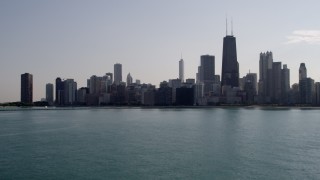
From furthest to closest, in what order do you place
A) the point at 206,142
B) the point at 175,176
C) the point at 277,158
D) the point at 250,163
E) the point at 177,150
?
the point at 206,142, the point at 177,150, the point at 277,158, the point at 250,163, the point at 175,176

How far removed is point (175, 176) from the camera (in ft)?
149

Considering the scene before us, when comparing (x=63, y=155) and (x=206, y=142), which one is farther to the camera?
(x=206, y=142)

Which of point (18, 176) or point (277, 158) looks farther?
point (277, 158)

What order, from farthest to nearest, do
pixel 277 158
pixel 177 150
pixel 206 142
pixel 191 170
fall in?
1. pixel 206 142
2. pixel 177 150
3. pixel 277 158
4. pixel 191 170

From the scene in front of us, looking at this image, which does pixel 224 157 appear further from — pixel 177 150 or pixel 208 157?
pixel 177 150

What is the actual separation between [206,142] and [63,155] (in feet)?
97.8

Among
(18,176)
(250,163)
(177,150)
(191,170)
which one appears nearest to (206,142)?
(177,150)

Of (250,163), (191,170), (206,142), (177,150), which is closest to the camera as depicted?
(191,170)

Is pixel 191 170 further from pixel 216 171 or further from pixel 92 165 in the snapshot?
pixel 92 165

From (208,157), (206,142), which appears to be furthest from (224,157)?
(206,142)

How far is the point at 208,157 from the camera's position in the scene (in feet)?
191

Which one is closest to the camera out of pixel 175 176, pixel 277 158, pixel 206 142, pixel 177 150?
pixel 175 176

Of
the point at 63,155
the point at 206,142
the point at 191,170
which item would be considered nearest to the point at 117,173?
the point at 191,170

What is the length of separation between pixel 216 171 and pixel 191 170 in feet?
10.5
